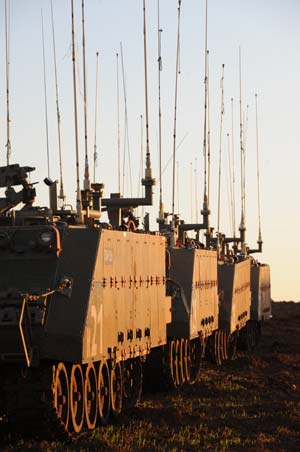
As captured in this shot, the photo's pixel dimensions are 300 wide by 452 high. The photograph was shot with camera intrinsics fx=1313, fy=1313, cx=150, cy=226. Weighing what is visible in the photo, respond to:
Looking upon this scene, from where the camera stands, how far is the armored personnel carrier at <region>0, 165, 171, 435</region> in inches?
694

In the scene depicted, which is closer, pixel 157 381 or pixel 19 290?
pixel 19 290

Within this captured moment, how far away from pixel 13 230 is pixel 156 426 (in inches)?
156

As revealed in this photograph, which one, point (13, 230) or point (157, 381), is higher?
point (13, 230)

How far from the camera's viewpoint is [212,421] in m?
20.9

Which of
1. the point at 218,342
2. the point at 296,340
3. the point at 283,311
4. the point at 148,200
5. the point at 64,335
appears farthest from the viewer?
the point at 283,311

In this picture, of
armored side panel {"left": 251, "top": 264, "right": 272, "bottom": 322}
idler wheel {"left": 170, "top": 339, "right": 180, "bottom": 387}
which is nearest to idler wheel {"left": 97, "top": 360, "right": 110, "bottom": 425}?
idler wheel {"left": 170, "top": 339, "right": 180, "bottom": 387}

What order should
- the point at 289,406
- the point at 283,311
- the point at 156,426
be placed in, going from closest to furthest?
the point at 156,426
the point at 289,406
the point at 283,311

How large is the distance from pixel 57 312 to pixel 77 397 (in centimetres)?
198

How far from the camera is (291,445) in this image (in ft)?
60.4

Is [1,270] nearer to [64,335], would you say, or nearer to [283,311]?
[64,335]

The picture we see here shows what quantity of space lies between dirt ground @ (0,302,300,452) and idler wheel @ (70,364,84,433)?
8.8 inches

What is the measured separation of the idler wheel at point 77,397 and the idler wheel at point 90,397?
0.14 m

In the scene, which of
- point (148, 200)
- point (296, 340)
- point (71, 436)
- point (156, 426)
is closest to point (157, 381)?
point (148, 200)

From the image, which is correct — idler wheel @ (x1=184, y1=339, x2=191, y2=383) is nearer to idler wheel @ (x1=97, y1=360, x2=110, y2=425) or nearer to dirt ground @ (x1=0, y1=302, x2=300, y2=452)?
dirt ground @ (x1=0, y1=302, x2=300, y2=452)
